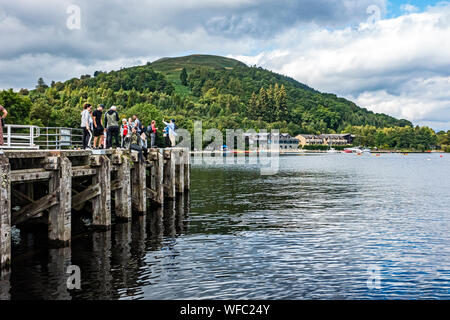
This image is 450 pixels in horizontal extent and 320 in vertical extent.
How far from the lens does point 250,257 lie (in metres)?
19.7

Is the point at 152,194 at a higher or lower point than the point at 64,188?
lower

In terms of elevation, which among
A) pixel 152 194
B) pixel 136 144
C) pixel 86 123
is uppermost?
pixel 86 123

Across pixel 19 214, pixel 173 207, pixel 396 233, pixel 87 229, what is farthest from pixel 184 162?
pixel 19 214

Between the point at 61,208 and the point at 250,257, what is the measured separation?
26.7 ft

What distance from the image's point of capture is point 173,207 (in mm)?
34875

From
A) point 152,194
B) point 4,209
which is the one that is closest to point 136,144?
point 152,194

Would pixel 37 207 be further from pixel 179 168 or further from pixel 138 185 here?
pixel 179 168

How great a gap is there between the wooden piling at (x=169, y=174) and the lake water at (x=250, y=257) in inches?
153

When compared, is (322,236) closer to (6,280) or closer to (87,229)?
(87,229)

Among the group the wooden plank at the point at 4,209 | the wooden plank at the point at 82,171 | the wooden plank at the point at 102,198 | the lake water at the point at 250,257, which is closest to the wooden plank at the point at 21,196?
the lake water at the point at 250,257

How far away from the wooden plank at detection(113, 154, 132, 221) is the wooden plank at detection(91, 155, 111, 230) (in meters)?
2.45

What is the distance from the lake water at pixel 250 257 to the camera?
1547cm

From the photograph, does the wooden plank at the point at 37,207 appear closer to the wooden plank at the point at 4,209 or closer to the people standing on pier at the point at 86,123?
the wooden plank at the point at 4,209
